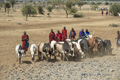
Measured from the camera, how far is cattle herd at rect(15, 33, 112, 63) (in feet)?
38.4

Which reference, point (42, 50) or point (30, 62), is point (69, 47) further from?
point (30, 62)

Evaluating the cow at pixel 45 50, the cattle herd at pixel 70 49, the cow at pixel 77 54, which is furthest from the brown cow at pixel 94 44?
the cow at pixel 45 50

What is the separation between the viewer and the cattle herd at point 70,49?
1170cm

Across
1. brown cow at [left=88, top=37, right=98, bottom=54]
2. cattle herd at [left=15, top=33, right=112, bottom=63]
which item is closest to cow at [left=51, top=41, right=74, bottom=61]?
cattle herd at [left=15, top=33, right=112, bottom=63]

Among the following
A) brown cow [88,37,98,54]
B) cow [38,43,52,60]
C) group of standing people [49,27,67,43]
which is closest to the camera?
cow [38,43,52,60]

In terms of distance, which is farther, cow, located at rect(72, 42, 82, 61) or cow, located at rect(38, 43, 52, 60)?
cow, located at rect(72, 42, 82, 61)

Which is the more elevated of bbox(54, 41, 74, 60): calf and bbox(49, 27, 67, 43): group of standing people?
bbox(49, 27, 67, 43): group of standing people

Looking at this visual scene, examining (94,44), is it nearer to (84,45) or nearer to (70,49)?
(84,45)

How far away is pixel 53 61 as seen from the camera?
11.9 m

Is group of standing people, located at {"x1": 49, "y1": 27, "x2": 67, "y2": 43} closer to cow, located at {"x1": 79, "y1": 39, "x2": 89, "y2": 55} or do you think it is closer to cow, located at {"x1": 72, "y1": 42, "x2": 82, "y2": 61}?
cow, located at {"x1": 79, "y1": 39, "x2": 89, "y2": 55}

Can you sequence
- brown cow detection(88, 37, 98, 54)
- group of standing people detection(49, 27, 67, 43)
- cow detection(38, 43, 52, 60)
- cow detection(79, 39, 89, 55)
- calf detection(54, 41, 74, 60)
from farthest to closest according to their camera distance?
1. group of standing people detection(49, 27, 67, 43)
2. brown cow detection(88, 37, 98, 54)
3. cow detection(79, 39, 89, 55)
4. calf detection(54, 41, 74, 60)
5. cow detection(38, 43, 52, 60)

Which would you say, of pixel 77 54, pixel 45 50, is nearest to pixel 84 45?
pixel 77 54

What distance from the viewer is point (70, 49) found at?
463 inches

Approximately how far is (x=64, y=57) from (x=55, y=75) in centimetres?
283
